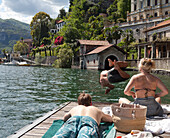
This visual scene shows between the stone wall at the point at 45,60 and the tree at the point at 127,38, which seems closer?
the tree at the point at 127,38

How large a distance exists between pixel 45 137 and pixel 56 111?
2.28 metres

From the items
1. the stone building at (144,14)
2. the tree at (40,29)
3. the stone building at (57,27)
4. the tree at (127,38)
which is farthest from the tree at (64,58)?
the stone building at (57,27)

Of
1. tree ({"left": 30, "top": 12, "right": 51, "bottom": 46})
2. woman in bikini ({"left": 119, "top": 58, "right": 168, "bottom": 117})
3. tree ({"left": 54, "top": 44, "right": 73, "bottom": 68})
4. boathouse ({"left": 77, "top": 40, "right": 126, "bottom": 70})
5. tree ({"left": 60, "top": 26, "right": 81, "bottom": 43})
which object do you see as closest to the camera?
woman in bikini ({"left": 119, "top": 58, "right": 168, "bottom": 117})

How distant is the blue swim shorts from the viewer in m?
3.32

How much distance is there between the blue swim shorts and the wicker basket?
70cm

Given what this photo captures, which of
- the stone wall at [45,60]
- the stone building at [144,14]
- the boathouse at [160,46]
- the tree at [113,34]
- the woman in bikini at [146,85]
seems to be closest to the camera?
the woman in bikini at [146,85]

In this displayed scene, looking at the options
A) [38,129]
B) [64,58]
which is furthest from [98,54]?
[38,129]

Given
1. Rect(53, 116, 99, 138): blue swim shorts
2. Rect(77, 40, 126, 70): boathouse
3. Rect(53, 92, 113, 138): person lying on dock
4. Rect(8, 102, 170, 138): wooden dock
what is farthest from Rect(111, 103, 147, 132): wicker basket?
Rect(77, 40, 126, 70): boathouse

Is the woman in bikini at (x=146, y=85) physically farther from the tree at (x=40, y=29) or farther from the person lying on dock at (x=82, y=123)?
the tree at (x=40, y=29)

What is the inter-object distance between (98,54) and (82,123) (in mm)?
42147

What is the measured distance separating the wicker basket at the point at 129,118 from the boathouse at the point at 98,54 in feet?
131

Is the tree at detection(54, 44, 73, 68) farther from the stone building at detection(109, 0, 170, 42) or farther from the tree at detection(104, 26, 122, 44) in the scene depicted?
the stone building at detection(109, 0, 170, 42)

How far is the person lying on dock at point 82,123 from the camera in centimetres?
336

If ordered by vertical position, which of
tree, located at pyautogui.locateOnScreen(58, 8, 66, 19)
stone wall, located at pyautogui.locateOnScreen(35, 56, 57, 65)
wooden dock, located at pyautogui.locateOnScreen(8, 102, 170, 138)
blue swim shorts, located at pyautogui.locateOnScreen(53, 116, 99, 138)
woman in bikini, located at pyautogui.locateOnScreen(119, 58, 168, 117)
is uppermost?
tree, located at pyautogui.locateOnScreen(58, 8, 66, 19)
